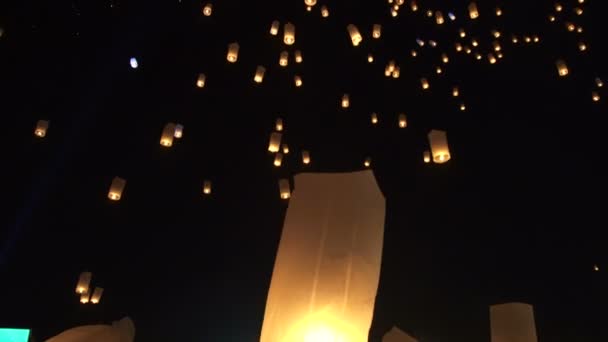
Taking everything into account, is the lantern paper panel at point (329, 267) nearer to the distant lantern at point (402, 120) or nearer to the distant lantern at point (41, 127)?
the distant lantern at point (402, 120)

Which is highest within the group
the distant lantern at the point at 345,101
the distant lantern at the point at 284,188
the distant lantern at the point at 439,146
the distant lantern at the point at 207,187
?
the distant lantern at the point at 345,101

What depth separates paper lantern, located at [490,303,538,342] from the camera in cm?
190

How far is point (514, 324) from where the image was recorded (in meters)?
1.92

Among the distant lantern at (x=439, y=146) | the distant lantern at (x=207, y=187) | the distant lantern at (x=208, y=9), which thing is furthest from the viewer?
the distant lantern at (x=207, y=187)

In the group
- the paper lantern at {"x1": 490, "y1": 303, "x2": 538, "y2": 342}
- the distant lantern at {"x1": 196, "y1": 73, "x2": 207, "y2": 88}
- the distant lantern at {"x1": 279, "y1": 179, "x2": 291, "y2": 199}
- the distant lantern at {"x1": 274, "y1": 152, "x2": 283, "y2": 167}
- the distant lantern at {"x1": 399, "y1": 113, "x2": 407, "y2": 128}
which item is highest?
the distant lantern at {"x1": 196, "y1": 73, "x2": 207, "y2": 88}

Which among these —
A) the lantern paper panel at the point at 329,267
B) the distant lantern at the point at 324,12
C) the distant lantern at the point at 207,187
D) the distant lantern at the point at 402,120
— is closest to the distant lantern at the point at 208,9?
the distant lantern at the point at 324,12

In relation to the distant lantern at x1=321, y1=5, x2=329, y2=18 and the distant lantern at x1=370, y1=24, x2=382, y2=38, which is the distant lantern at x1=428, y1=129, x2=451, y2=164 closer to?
the distant lantern at x1=370, y1=24, x2=382, y2=38

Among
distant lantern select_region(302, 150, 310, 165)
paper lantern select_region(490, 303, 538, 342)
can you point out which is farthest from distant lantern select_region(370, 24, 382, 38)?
paper lantern select_region(490, 303, 538, 342)

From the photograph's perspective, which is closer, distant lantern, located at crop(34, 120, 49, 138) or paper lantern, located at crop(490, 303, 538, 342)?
paper lantern, located at crop(490, 303, 538, 342)

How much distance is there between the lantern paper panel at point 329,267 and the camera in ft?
3.46

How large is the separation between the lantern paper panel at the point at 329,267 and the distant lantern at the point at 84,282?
514 cm

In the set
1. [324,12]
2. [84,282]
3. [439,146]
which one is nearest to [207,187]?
[84,282]

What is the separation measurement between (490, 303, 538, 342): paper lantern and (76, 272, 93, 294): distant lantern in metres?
4.70

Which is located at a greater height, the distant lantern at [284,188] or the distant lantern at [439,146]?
the distant lantern at [284,188]
